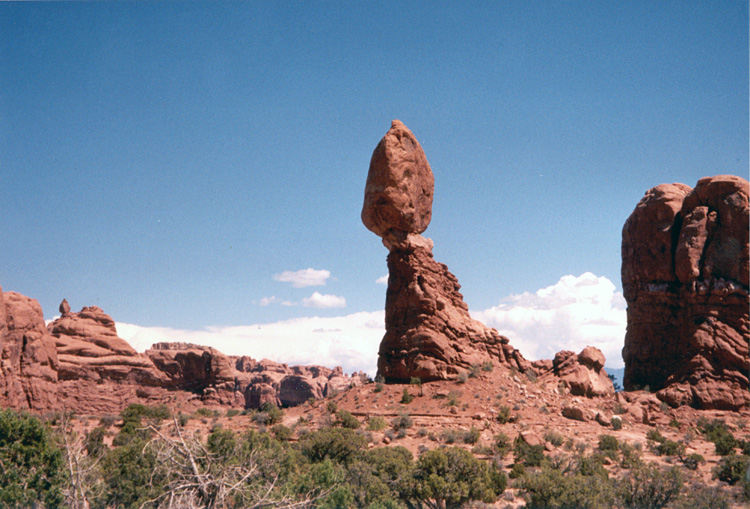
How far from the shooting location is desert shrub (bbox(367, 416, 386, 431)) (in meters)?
26.8

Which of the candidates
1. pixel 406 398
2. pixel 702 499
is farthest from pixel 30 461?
pixel 702 499

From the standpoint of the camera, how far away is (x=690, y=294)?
34719 millimetres

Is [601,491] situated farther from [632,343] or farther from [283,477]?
[632,343]

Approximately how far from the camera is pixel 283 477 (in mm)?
16781

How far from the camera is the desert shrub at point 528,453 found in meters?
22.0

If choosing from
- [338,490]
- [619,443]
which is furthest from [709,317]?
[338,490]

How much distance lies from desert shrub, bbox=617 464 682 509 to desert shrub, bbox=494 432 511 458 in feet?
17.9

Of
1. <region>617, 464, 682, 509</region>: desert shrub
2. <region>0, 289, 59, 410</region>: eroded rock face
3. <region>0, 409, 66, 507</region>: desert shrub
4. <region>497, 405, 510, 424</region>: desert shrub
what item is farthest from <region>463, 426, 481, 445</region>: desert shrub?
<region>0, 289, 59, 410</region>: eroded rock face

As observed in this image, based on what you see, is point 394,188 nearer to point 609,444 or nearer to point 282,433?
point 282,433

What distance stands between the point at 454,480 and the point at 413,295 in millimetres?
15753

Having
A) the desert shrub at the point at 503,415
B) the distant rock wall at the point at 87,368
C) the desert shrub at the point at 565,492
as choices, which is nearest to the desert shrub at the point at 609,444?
the desert shrub at the point at 503,415

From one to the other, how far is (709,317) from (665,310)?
349 cm

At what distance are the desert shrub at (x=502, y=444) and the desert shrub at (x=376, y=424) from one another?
5.47 m

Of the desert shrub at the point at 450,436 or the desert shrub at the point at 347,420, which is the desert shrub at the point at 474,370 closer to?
the desert shrub at the point at 450,436
